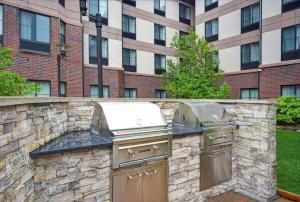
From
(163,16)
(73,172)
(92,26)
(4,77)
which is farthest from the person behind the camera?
(163,16)

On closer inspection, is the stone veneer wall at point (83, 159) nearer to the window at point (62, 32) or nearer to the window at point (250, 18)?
the window at point (62, 32)

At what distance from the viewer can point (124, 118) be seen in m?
3.04

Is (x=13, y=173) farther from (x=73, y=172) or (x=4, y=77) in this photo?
(x=4, y=77)

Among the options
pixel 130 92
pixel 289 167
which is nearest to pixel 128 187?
pixel 289 167

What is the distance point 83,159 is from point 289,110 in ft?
43.8

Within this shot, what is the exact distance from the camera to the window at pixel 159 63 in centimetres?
1752

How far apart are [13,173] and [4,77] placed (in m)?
4.55

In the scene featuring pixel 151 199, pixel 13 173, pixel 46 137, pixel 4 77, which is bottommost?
pixel 151 199

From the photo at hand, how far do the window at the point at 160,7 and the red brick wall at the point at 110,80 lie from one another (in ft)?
22.9

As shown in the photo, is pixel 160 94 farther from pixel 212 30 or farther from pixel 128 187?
pixel 128 187

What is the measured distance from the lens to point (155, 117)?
3332 mm

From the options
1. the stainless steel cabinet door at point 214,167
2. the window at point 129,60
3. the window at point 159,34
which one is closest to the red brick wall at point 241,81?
the window at point 159,34

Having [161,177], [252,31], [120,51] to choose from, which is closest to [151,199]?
[161,177]

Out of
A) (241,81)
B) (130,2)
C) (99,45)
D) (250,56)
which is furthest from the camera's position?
(241,81)
